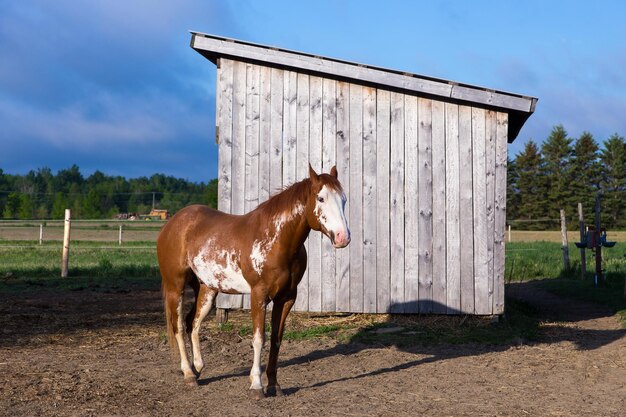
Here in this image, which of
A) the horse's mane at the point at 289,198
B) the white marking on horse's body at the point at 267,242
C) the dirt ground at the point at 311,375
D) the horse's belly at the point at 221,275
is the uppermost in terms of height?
the horse's mane at the point at 289,198

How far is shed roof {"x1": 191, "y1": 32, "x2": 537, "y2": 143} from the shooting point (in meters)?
9.04

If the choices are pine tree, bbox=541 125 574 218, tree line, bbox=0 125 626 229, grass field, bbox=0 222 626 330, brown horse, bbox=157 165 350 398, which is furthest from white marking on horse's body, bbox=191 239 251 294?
pine tree, bbox=541 125 574 218

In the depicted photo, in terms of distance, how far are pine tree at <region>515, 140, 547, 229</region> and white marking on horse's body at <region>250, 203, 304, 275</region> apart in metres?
52.6

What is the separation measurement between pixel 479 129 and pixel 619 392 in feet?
13.9

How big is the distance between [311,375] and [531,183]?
2171 inches

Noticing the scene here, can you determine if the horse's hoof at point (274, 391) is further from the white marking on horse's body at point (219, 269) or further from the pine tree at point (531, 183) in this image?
the pine tree at point (531, 183)

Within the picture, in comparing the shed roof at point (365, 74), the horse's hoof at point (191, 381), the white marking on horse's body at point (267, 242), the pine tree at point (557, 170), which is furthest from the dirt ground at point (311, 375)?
the pine tree at point (557, 170)

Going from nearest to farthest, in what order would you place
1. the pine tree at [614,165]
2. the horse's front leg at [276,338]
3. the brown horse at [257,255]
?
the brown horse at [257,255]
the horse's front leg at [276,338]
the pine tree at [614,165]

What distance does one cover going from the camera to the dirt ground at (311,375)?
17.8ft

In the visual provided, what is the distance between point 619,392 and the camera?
5.98m

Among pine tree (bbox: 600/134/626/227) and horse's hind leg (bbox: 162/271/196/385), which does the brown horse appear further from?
pine tree (bbox: 600/134/626/227)

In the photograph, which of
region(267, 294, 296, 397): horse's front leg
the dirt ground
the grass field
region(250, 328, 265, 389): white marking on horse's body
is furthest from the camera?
the grass field

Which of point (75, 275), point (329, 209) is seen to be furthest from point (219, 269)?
point (75, 275)

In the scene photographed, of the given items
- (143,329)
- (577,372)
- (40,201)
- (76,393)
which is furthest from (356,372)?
(40,201)
